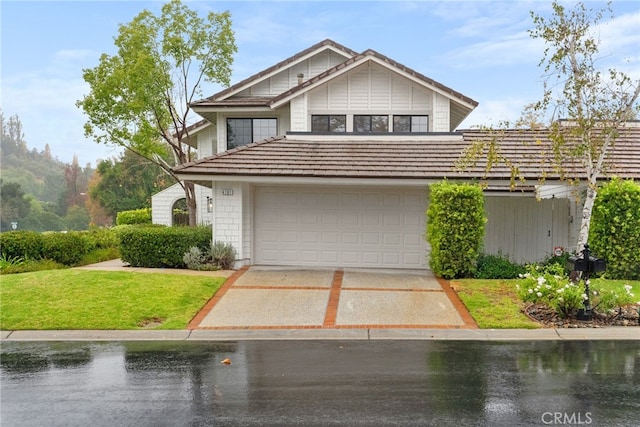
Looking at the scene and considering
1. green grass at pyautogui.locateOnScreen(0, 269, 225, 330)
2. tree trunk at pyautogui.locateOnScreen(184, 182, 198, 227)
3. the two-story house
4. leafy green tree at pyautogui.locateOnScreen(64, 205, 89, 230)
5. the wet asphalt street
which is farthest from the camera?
leafy green tree at pyautogui.locateOnScreen(64, 205, 89, 230)

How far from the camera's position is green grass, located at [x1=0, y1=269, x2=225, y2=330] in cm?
895

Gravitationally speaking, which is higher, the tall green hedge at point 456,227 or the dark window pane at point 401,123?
the dark window pane at point 401,123

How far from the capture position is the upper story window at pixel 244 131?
19.4 m

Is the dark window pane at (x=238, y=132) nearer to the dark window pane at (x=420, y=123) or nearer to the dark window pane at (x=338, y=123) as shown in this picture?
the dark window pane at (x=338, y=123)

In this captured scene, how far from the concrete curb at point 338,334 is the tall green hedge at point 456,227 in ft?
14.2

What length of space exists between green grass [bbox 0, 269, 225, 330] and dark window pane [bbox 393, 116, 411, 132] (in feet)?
28.7

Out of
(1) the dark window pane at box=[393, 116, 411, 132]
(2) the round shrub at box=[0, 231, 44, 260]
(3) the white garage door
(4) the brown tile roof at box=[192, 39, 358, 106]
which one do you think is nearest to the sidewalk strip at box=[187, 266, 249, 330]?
(3) the white garage door

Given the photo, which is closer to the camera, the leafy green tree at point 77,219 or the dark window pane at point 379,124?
the dark window pane at point 379,124

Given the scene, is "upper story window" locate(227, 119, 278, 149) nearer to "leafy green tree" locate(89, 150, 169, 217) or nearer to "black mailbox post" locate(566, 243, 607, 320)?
"black mailbox post" locate(566, 243, 607, 320)

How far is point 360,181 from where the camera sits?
1378 cm

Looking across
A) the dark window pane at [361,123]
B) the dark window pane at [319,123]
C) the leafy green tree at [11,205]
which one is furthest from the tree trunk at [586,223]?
the leafy green tree at [11,205]

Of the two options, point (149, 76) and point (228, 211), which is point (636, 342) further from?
point (149, 76)

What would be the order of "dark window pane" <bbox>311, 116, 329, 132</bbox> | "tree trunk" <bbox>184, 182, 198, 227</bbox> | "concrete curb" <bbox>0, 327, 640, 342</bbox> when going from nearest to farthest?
"concrete curb" <bbox>0, 327, 640, 342</bbox>, "dark window pane" <bbox>311, 116, 329, 132</bbox>, "tree trunk" <bbox>184, 182, 198, 227</bbox>

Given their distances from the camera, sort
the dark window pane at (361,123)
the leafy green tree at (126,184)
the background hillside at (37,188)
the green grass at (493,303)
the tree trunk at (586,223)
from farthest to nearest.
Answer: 1. the background hillside at (37,188)
2. the leafy green tree at (126,184)
3. the dark window pane at (361,123)
4. the tree trunk at (586,223)
5. the green grass at (493,303)
